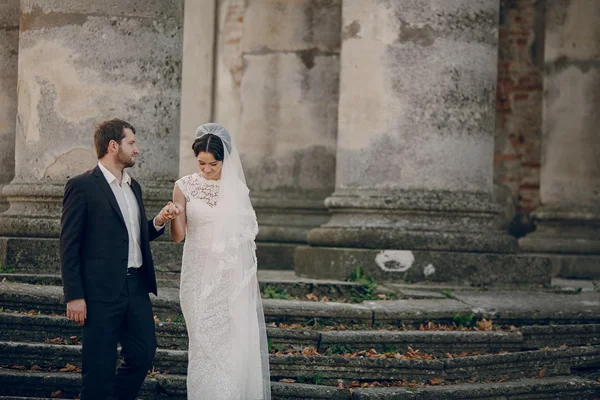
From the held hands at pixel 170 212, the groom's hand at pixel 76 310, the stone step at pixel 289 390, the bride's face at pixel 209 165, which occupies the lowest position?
the stone step at pixel 289 390

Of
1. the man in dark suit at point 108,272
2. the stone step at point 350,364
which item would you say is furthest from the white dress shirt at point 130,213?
the stone step at point 350,364

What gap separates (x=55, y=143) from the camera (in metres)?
9.27

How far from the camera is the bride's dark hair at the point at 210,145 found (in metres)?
6.42

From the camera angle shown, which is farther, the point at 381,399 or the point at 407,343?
the point at 407,343

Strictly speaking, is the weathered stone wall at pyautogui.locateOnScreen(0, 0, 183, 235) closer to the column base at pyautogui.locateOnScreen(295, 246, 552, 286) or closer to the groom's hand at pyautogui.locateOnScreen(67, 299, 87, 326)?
the column base at pyautogui.locateOnScreen(295, 246, 552, 286)

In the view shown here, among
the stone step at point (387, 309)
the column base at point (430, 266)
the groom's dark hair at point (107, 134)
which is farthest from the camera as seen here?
the column base at point (430, 266)

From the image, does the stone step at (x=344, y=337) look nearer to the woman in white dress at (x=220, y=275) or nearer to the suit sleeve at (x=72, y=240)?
the woman in white dress at (x=220, y=275)

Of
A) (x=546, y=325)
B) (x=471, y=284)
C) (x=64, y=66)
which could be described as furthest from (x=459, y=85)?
(x=64, y=66)

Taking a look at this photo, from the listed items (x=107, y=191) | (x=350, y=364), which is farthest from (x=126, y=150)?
(x=350, y=364)

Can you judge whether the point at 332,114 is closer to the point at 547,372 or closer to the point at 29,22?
the point at 29,22

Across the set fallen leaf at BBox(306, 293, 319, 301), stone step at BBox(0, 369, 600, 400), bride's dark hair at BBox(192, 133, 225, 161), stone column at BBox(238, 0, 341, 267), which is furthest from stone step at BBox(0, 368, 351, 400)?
stone column at BBox(238, 0, 341, 267)

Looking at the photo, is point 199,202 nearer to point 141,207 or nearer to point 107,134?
point 141,207

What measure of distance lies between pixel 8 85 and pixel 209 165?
543 cm

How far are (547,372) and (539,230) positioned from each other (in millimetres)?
4823
